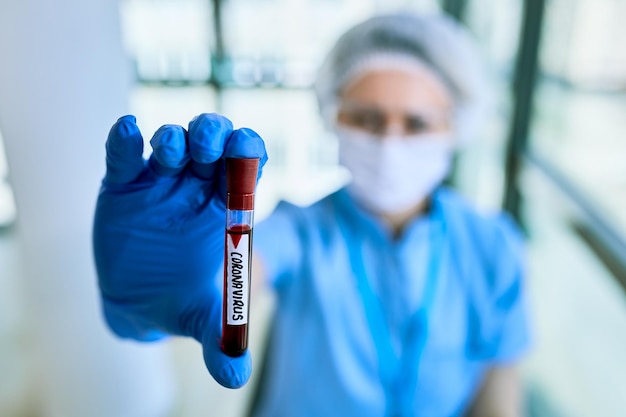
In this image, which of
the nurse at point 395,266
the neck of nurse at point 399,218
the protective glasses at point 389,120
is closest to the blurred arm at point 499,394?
the nurse at point 395,266

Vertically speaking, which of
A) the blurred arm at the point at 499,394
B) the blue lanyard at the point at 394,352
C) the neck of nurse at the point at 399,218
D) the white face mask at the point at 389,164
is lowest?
the blurred arm at the point at 499,394

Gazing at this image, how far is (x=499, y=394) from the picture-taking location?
103 cm

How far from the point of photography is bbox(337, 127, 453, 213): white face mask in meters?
0.98

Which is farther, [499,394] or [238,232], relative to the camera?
[499,394]

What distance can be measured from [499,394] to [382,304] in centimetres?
29

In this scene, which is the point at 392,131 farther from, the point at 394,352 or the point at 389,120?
the point at 394,352

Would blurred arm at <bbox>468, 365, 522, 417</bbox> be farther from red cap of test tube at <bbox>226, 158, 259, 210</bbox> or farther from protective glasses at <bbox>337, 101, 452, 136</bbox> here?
red cap of test tube at <bbox>226, 158, 259, 210</bbox>

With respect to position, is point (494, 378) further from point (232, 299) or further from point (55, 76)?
point (55, 76)

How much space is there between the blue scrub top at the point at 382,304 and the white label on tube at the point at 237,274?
56cm

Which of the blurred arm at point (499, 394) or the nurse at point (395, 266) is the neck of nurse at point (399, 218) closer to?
the nurse at point (395, 266)

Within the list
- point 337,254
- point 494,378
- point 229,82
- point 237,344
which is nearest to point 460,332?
point 494,378

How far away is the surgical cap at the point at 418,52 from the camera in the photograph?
101cm

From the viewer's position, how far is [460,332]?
1.02m

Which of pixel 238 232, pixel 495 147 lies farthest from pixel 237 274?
pixel 495 147
